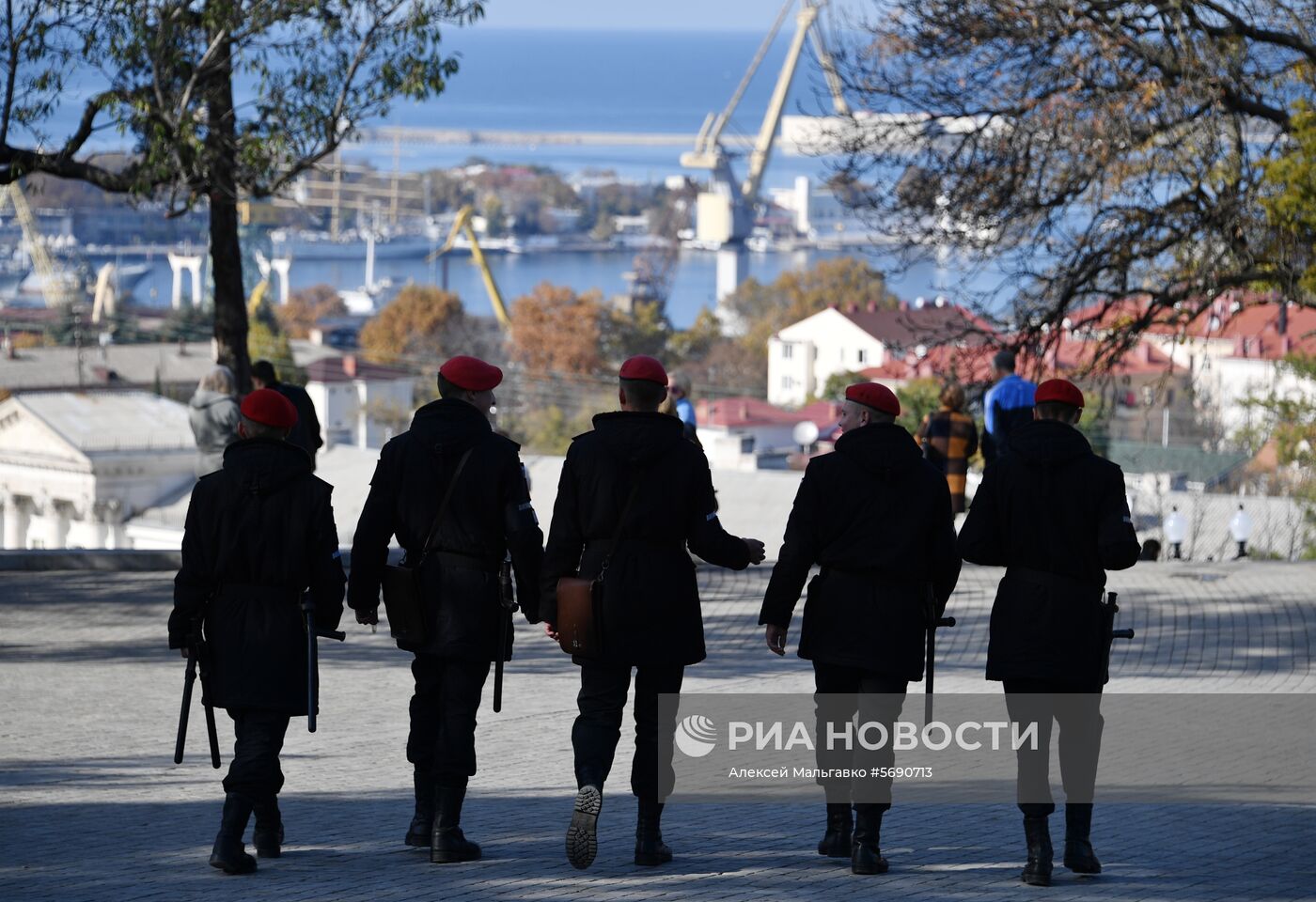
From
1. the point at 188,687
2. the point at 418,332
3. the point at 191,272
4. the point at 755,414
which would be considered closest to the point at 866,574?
the point at 188,687

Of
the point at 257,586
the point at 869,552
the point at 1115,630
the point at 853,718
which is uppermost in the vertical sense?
the point at 869,552

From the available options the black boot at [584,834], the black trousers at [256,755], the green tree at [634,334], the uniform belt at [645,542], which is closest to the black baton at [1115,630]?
the uniform belt at [645,542]

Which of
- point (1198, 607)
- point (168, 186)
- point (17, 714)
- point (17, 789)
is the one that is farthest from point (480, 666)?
point (168, 186)

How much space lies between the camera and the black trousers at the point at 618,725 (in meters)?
6.14

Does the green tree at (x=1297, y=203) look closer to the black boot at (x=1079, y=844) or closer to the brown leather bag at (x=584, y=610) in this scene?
the black boot at (x=1079, y=844)

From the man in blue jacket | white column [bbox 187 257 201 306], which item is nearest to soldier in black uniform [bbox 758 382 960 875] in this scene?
the man in blue jacket

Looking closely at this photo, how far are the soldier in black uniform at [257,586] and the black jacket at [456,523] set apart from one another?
0.77ft

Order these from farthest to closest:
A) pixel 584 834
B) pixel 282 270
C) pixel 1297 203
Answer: pixel 282 270 < pixel 1297 203 < pixel 584 834

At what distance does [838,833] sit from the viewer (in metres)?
6.29

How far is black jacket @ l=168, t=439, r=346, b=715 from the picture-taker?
6.02 meters

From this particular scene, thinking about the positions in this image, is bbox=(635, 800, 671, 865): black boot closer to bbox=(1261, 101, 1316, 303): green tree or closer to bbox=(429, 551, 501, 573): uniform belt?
bbox=(429, 551, 501, 573): uniform belt

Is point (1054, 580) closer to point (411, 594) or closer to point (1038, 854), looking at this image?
point (1038, 854)

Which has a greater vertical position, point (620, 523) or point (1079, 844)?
point (620, 523)

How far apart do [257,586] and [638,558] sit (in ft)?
3.86
